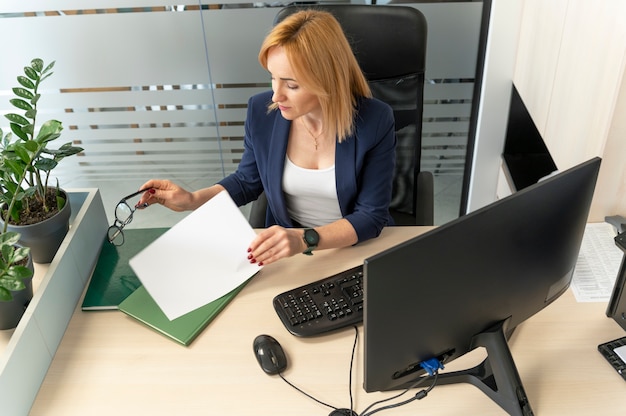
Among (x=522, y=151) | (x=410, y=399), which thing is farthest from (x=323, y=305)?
(x=522, y=151)

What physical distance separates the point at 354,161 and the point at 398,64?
365 millimetres

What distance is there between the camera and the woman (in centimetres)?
149

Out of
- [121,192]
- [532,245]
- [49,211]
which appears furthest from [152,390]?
[121,192]

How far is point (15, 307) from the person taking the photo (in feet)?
4.11

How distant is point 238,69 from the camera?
2.50m

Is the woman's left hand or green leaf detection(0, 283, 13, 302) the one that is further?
the woman's left hand

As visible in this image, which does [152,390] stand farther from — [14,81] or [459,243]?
[14,81]

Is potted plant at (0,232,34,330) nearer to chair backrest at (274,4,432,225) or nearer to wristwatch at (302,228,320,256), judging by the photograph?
wristwatch at (302,228,320,256)

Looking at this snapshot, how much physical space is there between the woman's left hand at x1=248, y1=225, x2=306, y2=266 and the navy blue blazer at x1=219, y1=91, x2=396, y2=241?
0.21 meters

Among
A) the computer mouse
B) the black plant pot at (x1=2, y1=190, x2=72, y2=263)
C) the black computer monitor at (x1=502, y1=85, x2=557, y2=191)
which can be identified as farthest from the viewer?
the black computer monitor at (x1=502, y1=85, x2=557, y2=191)

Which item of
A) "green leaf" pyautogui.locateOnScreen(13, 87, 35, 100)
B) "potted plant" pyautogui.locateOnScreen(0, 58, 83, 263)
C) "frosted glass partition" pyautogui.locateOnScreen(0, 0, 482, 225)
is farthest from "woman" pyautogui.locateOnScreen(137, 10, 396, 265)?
"frosted glass partition" pyautogui.locateOnScreen(0, 0, 482, 225)

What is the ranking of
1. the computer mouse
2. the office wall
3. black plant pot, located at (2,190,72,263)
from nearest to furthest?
the computer mouse, black plant pot, located at (2,190,72,263), the office wall

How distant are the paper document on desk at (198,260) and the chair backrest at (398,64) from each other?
65cm

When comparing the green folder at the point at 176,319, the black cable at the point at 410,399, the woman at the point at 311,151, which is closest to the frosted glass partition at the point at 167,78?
the woman at the point at 311,151
